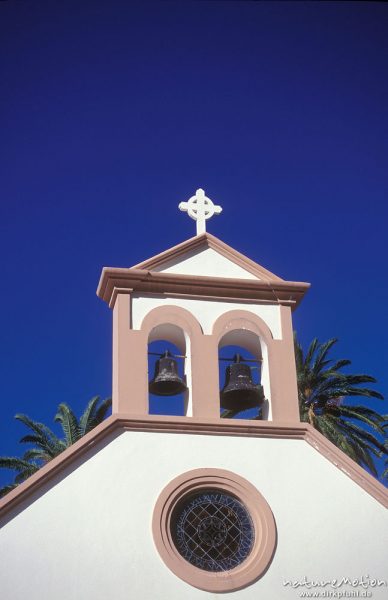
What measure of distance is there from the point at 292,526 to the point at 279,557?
0.44 meters

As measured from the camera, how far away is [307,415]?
26.9m

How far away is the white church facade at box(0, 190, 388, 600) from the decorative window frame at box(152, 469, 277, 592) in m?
0.02

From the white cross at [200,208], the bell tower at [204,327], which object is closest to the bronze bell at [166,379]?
the bell tower at [204,327]

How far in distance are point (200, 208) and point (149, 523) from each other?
16.0 feet

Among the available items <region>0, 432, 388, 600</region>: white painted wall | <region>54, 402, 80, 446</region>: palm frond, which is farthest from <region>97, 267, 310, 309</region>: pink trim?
<region>54, 402, 80, 446</region>: palm frond

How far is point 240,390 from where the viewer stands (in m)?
14.1

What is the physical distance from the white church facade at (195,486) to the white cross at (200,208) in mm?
529

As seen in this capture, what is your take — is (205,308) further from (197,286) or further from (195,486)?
(195,486)

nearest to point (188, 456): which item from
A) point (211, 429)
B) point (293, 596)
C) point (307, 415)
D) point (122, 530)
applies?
point (211, 429)

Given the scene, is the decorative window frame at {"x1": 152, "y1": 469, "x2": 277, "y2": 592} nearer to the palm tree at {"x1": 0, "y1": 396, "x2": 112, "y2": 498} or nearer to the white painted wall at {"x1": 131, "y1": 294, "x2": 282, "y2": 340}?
the white painted wall at {"x1": 131, "y1": 294, "x2": 282, "y2": 340}

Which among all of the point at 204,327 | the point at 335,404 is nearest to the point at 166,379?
the point at 204,327

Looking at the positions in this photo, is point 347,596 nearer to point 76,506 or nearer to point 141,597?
point 141,597

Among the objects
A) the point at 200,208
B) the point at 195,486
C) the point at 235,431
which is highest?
the point at 200,208

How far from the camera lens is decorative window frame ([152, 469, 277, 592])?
12234mm
